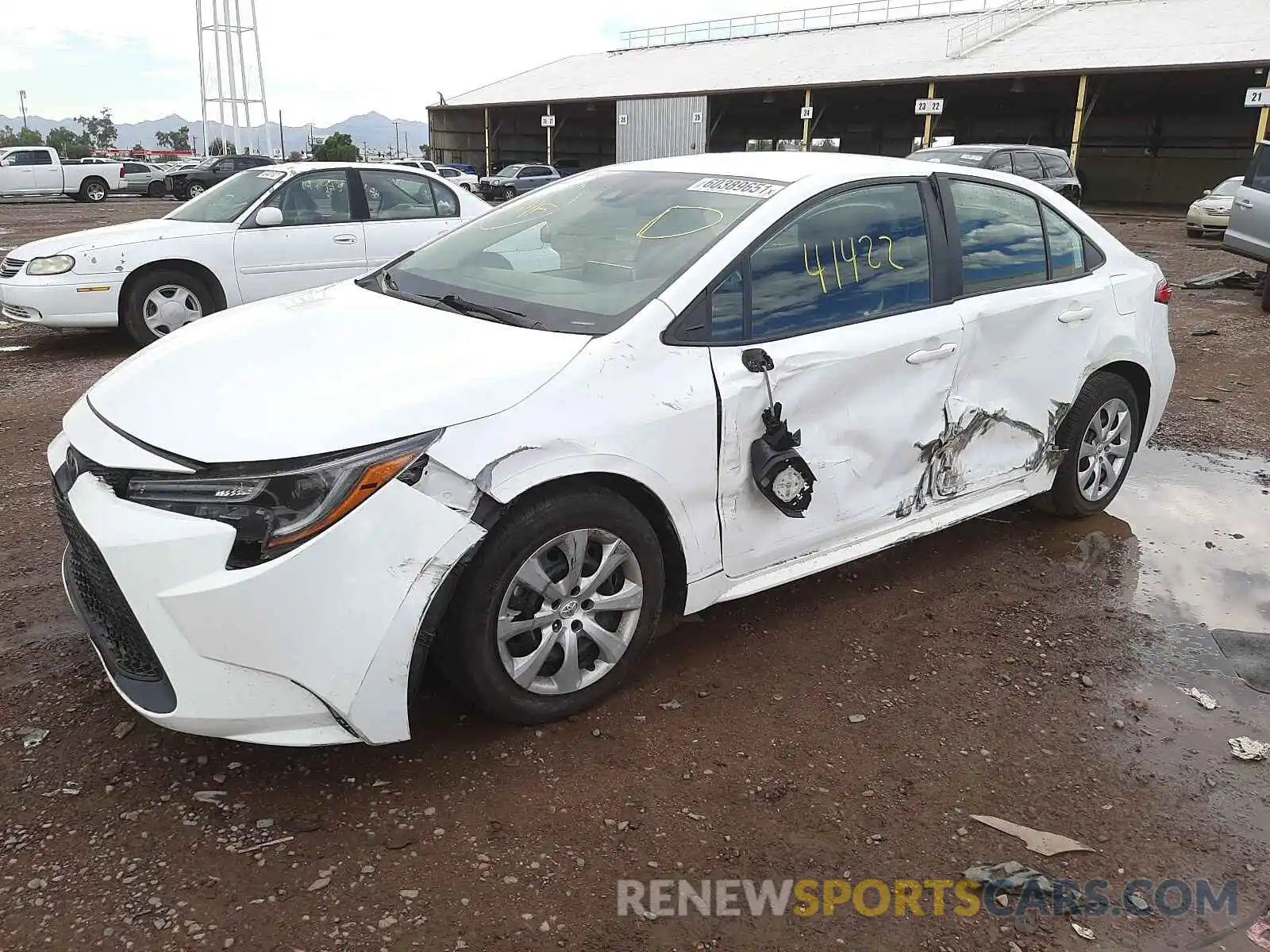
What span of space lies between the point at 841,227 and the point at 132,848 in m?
2.95

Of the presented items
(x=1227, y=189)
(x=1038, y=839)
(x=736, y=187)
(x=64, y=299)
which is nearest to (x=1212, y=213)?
(x=1227, y=189)

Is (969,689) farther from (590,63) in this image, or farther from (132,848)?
(590,63)

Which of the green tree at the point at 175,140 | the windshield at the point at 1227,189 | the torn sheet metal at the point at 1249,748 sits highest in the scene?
the green tree at the point at 175,140

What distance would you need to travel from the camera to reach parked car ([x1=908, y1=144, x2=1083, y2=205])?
51.1 ft

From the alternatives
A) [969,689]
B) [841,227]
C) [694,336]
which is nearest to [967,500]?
[969,689]

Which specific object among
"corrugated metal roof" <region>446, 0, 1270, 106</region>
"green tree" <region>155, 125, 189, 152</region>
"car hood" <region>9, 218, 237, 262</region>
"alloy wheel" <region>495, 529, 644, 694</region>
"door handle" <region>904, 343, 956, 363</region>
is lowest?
"alloy wheel" <region>495, 529, 644, 694</region>

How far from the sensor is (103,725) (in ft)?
9.83

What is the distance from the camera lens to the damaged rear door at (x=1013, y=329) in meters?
3.92

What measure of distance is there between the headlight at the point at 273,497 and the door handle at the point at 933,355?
204 cm

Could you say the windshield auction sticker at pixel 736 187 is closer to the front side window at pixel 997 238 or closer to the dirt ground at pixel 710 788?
the front side window at pixel 997 238

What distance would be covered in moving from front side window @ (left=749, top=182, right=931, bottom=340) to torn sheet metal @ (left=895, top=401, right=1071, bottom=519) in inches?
20.8

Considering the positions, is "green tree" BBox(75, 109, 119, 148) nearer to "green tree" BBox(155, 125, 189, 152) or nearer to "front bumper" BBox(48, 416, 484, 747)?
"green tree" BBox(155, 125, 189, 152)

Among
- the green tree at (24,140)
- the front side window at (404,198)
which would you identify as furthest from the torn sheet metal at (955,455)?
the green tree at (24,140)

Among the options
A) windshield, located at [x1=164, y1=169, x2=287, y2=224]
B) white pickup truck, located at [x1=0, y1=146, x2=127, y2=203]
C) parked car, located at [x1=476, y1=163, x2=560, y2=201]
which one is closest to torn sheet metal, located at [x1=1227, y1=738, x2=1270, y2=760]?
windshield, located at [x1=164, y1=169, x2=287, y2=224]
